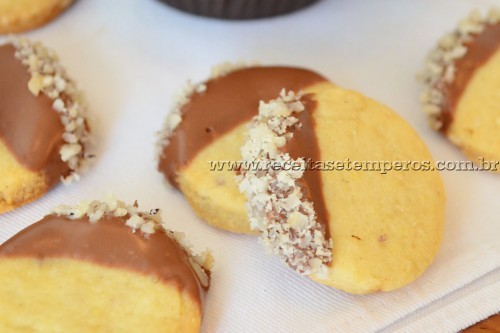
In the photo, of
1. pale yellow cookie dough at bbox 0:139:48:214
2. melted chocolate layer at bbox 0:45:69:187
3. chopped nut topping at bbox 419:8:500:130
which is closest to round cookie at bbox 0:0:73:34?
melted chocolate layer at bbox 0:45:69:187

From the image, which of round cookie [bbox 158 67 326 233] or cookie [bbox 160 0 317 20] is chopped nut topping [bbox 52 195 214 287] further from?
cookie [bbox 160 0 317 20]

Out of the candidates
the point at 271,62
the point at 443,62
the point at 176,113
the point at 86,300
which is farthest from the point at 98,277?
the point at 443,62

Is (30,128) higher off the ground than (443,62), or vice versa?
(443,62)

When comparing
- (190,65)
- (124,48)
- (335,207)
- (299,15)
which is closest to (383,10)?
(299,15)

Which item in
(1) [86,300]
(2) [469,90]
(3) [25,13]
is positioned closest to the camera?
(1) [86,300]

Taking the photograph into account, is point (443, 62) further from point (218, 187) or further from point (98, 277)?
point (98, 277)

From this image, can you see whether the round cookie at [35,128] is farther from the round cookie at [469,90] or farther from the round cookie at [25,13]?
the round cookie at [469,90]

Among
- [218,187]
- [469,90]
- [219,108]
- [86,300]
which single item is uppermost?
[469,90]

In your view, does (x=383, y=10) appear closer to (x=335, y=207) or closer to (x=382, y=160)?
(x=382, y=160)

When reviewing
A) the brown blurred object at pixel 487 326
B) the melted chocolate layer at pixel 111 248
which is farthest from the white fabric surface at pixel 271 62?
the melted chocolate layer at pixel 111 248
